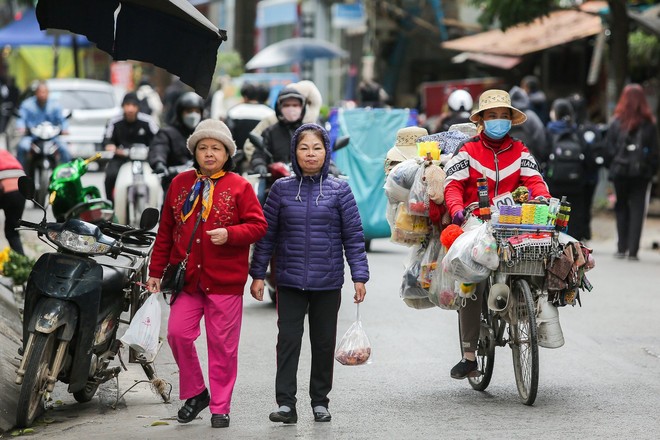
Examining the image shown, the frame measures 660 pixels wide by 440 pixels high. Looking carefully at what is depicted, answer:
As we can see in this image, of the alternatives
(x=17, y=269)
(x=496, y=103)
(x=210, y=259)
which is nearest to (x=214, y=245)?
(x=210, y=259)

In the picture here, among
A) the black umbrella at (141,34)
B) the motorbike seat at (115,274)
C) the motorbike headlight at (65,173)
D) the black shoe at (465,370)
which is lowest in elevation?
the black shoe at (465,370)

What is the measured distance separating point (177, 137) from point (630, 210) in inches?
232

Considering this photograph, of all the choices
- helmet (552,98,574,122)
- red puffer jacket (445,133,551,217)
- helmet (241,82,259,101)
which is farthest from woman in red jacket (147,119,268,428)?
helmet (241,82,259,101)

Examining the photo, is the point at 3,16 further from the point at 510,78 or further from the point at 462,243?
the point at 462,243

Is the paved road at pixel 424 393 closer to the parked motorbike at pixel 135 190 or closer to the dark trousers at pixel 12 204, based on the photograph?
the dark trousers at pixel 12 204

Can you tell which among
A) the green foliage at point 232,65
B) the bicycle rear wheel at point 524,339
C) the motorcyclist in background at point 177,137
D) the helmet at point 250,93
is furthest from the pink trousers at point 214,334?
the green foliage at point 232,65

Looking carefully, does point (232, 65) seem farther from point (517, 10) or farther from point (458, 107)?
point (458, 107)

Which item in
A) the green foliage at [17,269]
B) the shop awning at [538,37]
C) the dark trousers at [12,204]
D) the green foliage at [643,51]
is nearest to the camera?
the dark trousers at [12,204]

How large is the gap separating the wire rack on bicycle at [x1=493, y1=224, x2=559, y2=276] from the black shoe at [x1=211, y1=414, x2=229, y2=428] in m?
1.80

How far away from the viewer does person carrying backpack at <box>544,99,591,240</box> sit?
16.2m

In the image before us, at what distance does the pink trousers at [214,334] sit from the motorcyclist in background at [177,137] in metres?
5.82

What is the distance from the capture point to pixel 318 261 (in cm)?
734

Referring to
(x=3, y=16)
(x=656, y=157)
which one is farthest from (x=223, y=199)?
(x=3, y=16)

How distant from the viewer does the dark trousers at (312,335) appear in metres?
7.39
